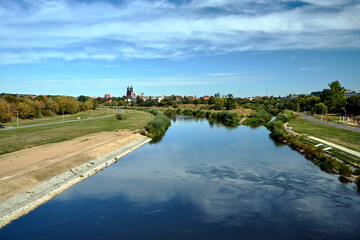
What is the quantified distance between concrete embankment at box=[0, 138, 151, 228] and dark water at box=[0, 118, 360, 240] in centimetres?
60

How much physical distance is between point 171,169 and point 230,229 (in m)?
11.4

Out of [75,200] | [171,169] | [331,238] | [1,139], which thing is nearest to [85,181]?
[75,200]

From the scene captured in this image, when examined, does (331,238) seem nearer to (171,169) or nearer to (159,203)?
(159,203)

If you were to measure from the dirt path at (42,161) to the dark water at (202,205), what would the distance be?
8.42 feet

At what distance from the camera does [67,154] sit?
26.0m

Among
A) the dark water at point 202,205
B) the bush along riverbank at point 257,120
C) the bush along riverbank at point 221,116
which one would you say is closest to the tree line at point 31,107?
the dark water at point 202,205

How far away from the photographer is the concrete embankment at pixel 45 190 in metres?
14.4

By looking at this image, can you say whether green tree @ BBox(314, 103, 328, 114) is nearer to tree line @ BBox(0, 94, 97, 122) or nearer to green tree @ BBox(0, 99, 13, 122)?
tree line @ BBox(0, 94, 97, 122)

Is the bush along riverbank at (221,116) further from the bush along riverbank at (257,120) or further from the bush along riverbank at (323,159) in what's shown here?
the bush along riverbank at (323,159)

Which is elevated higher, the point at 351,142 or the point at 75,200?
the point at 351,142

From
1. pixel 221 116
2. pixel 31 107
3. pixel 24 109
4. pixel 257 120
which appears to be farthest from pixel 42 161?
pixel 221 116

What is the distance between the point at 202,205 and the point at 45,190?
11.0m

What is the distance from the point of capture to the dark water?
13.0 m

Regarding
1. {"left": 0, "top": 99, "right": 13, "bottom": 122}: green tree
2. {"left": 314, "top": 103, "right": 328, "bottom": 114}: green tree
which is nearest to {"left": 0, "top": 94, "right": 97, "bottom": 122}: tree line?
{"left": 0, "top": 99, "right": 13, "bottom": 122}: green tree
